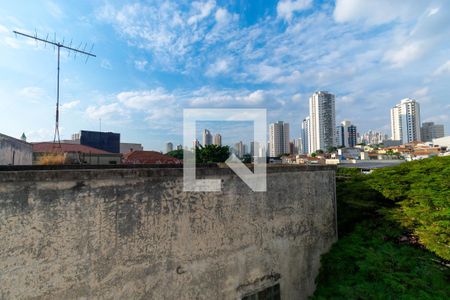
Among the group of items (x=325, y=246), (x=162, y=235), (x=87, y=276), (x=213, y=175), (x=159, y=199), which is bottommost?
(x=325, y=246)

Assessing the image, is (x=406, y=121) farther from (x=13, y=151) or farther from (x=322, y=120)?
(x=13, y=151)

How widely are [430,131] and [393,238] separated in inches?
3497

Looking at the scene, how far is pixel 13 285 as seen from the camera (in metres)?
2.48

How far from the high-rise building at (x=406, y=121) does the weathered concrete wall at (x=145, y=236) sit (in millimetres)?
80189

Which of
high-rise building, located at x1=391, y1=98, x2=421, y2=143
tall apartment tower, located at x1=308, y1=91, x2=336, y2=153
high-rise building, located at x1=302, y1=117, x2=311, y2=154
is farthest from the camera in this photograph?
high-rise building, located at x1=302, y1=117, x2=311, y2=154

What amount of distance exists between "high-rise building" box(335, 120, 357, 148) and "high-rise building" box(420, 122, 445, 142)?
1769cm

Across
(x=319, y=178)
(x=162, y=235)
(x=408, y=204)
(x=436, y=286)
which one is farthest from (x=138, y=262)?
(x=408, y=204)

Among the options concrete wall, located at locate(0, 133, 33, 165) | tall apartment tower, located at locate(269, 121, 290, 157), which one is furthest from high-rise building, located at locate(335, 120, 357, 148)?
concrete wall, located at locate(0, 133, 33, 165)

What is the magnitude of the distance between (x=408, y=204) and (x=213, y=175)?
4.61 m

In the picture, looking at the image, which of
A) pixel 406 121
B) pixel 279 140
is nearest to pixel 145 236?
pixel 279 140

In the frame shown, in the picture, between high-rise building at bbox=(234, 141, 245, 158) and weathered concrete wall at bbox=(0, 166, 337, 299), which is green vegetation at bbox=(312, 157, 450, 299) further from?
high-rise building at bbox=(234, 141, 245, 158)

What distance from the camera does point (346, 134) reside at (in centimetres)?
7862

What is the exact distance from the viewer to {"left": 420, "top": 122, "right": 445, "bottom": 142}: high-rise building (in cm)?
7125

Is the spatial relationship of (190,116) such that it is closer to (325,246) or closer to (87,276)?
(87,276)
